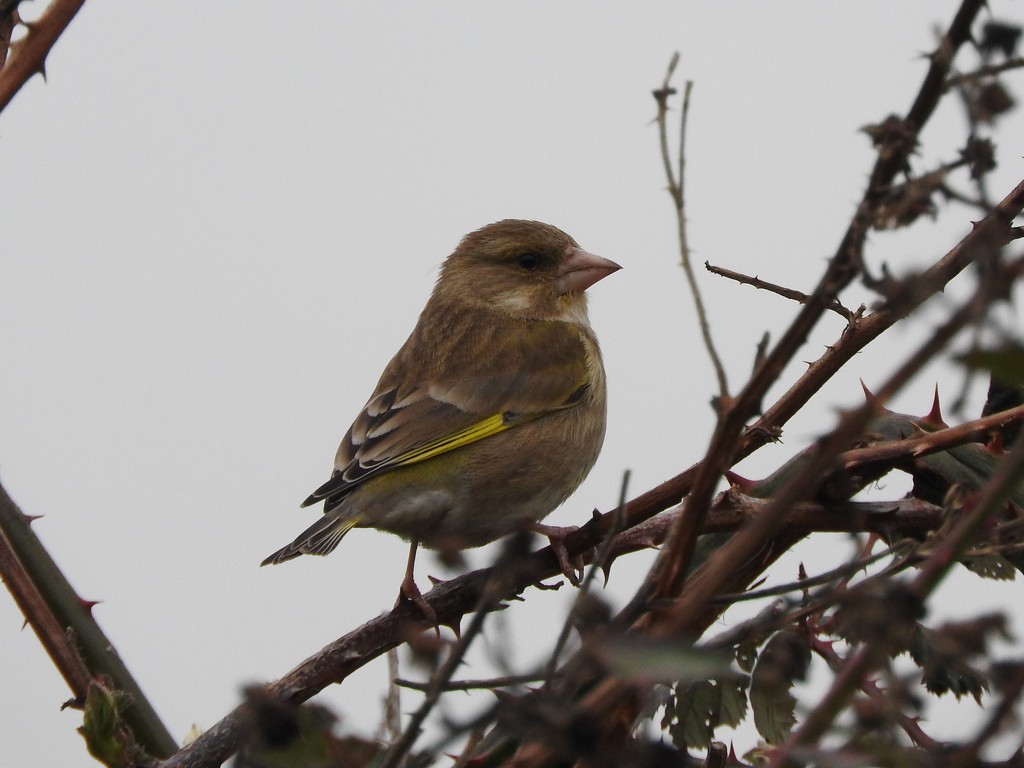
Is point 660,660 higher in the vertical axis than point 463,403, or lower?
lower

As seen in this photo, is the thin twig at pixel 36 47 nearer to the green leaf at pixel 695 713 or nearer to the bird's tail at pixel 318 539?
the green leaf at pixel 695 713

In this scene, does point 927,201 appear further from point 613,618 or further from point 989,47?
point 613,618

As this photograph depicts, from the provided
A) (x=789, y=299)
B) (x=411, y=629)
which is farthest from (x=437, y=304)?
(x=411, y=629)

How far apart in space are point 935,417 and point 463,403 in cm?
281

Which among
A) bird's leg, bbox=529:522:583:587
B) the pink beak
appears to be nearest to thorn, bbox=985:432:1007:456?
bird's leg, bbox=529:522:583:587

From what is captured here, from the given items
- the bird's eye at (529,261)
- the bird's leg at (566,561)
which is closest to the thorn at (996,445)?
the bird's leg at (566,561)

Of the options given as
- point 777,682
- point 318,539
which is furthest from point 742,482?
point 318,539

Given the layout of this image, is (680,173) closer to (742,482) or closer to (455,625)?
(742,482)

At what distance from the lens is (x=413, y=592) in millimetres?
3670

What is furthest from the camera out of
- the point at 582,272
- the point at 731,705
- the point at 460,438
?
the point at 582,272

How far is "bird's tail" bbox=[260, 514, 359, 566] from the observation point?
4.33m

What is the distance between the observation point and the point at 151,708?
229cm

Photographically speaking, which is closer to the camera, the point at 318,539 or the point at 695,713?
the point at 695,713

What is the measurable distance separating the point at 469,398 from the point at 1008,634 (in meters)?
3.98
